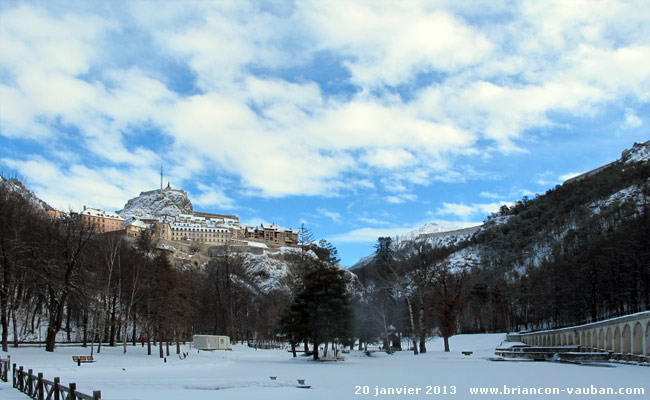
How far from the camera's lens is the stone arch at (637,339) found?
30.7m

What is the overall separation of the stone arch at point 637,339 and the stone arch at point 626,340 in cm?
95

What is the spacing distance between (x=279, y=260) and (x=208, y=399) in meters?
132

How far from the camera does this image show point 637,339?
31.0 metres

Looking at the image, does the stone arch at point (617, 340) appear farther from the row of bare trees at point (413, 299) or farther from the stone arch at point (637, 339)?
the row of bare trees at point (413, 299)

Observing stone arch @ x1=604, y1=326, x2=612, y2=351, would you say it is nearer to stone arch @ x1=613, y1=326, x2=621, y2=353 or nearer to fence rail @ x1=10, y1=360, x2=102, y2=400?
stone arch @ x1=613, y1=326, x2=621, y2=353

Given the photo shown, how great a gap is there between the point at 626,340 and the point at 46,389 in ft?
109

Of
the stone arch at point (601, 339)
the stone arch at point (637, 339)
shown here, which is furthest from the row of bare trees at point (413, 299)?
the stone arch at point (637, 339)

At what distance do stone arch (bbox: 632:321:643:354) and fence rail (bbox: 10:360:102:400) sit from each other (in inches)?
1198

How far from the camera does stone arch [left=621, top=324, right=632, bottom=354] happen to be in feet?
106

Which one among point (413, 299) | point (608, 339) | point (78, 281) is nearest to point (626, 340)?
point (608, 339)

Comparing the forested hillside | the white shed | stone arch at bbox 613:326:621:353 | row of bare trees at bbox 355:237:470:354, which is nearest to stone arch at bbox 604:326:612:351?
stone arch at bbox 613:326:621:353

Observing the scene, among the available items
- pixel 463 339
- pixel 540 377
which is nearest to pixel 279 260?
pixel 463 339

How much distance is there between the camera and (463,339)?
227 ft

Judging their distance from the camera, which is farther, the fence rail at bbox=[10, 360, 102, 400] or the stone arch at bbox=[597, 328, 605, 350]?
the stone arch at bbox=[597, 328, 605, 350]
